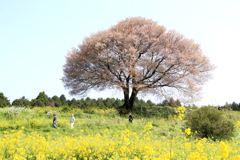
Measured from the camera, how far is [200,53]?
2403 centimetres

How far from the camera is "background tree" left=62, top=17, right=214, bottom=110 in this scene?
840 inches

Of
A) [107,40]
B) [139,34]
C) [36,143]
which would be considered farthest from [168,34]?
[36,143]

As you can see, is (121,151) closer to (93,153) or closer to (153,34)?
(93,153)

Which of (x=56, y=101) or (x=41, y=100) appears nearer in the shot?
(x=41, y=100)

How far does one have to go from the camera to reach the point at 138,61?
2262 cm

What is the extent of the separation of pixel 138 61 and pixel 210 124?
12137 mm


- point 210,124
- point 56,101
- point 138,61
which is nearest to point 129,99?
point 138,61

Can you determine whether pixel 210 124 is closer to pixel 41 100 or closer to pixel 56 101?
pixel 41 100

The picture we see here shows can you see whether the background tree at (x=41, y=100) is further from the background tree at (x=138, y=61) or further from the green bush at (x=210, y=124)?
the green bush at (x=210, y=124)

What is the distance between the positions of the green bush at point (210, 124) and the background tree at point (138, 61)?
9.38m

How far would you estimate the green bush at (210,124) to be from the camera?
1152 cm

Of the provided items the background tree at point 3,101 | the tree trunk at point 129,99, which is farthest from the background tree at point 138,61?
the background tree at point 3,101

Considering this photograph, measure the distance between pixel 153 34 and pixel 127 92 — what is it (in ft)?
20.9

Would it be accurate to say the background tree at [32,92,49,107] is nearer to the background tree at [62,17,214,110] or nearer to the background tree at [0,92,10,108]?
the background tree at [0,92,10,108]
